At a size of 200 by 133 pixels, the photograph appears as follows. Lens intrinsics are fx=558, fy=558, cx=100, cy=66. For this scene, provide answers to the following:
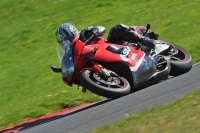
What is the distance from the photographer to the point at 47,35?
782 inches

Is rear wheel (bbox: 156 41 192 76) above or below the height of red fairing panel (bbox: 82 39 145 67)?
below

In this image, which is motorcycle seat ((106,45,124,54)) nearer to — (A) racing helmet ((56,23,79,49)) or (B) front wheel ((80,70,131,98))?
(B) front wheel ((80,70,131,98))

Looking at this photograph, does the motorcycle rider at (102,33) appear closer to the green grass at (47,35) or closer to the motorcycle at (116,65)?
the motorcycle at (116,65)

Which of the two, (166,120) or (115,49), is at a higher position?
(166,120)

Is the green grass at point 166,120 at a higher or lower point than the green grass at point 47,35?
higher

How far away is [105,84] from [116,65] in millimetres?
612

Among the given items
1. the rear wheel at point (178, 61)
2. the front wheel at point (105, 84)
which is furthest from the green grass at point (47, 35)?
the front wheel at point (105, 84)

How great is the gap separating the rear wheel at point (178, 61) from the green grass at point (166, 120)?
2723mm

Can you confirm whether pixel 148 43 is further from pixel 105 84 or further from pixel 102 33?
pixel 105 84

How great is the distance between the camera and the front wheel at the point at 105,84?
9344 mm

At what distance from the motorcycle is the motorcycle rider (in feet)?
0.37

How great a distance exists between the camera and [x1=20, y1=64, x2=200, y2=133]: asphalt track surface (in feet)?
27.0

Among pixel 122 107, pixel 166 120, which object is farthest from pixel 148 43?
pixel 166 120

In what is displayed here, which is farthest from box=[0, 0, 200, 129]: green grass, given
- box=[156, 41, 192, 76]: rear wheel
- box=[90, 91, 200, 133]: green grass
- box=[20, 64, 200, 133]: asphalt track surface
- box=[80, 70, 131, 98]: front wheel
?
box=[90, 91, 200, 133]: green grass
